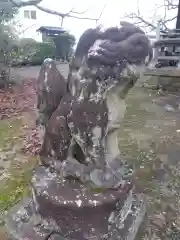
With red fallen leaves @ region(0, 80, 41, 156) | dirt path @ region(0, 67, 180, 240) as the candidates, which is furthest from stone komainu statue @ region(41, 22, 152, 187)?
red fallen leaves @ region(0, 80, 41, 156)

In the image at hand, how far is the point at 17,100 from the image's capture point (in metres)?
6.79

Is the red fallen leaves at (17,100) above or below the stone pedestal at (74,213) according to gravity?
below

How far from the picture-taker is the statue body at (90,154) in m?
1.58

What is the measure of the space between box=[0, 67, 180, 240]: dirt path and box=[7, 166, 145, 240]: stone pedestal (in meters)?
0.40

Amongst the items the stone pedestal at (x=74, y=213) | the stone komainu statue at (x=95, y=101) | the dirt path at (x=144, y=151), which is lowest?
the dirt path at (x=144, y=151)

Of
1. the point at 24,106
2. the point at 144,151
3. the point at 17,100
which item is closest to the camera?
the point at 144,151

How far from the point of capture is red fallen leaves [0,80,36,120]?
575 centimetres

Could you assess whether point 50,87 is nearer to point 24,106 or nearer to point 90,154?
point 90,154

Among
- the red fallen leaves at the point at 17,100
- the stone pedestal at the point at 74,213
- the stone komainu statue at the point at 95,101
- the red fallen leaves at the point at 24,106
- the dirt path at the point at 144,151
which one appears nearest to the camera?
the stone komainu statue at the point at 95,101

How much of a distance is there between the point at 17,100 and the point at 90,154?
5.33 metres

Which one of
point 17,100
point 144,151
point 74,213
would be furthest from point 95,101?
point 17,100

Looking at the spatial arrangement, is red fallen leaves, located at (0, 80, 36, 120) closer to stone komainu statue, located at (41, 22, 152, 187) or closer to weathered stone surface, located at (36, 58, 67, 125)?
weathered stone surface, located at (36, 58, 67, 125)

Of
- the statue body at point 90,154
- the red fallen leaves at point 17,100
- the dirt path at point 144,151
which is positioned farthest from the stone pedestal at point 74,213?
the red fallen leaves at point 17,100

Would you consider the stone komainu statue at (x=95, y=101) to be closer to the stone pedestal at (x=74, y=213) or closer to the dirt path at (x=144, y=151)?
the stone pedestal at (x=74, y=213)
